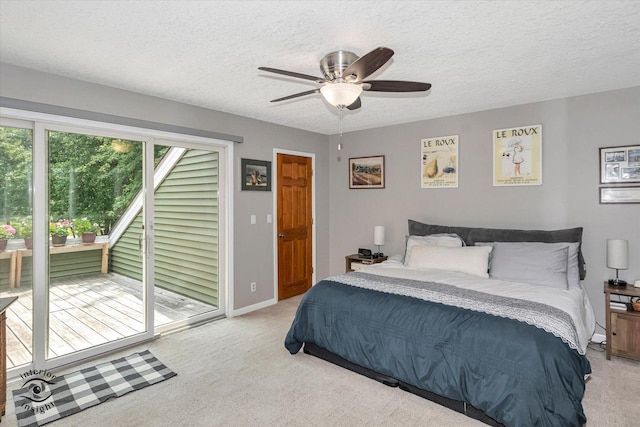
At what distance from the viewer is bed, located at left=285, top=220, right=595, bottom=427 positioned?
2008 millimetres

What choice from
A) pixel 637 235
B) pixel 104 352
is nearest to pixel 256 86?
pixel 104 352

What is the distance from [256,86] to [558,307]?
9.84 ft

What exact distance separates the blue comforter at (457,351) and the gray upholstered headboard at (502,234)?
1.57 metres

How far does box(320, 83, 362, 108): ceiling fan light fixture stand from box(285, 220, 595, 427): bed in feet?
5.02

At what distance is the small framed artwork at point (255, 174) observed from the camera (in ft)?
14.3

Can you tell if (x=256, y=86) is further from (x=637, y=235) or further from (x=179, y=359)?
(x=637, y=235)

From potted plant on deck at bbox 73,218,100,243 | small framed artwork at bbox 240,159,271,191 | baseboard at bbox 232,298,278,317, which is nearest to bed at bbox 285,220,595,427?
baseboard at bbox 232,298,278,317

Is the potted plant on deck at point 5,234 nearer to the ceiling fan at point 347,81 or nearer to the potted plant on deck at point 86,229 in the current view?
the potted plant on deck at point 86,229

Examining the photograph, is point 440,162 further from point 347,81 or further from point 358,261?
point 347,81

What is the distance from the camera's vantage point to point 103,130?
3.21m

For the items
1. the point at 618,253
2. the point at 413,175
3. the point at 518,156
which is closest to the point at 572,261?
the point at 618,253

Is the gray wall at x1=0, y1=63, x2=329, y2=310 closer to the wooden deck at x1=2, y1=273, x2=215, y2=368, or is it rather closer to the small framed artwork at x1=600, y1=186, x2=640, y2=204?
the wooden deck at x1=2, y1=273, x2=215, y2=368

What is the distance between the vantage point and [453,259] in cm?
352

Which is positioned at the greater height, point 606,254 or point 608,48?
point 608,48
